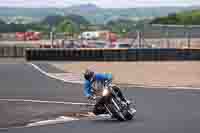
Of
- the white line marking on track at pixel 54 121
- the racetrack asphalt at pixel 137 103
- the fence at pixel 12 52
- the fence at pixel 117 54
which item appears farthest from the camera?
the fence at pixel 12 52

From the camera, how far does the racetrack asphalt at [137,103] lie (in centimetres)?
1684

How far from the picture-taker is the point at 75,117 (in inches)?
753

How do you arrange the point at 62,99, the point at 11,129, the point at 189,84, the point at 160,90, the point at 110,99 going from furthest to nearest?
the point at 189,84, the point at 160,90, the point at 62,99, the point at 110,99, the point at 11,129

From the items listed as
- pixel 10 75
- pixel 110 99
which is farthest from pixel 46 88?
Answer: pixel 110 99

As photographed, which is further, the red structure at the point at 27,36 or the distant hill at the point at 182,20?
the distant hill at the point at 182,20

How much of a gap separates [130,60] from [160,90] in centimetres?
1725

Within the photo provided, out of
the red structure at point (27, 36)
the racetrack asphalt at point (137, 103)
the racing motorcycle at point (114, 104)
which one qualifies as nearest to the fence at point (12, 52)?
the racetrack asphalt at point (137, 103)

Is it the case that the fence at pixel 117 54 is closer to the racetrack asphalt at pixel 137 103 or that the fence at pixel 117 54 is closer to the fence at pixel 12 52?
the fence at pixel 12 52

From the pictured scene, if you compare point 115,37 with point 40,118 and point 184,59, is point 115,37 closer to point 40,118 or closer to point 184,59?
point 184,59

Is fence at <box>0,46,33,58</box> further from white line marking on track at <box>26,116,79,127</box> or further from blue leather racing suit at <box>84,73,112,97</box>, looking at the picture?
blue leather racing suit at <box>84,73,112,97</box>

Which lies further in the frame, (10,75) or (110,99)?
(10,75)

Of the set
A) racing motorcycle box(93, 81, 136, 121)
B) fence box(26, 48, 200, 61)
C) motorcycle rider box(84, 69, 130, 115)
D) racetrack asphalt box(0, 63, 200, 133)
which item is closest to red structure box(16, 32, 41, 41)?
fence box(26, 48, 200, 61)

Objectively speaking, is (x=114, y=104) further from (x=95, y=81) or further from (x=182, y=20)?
(x=182, y=20)

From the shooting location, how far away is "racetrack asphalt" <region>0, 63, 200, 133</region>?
55.3 feet
